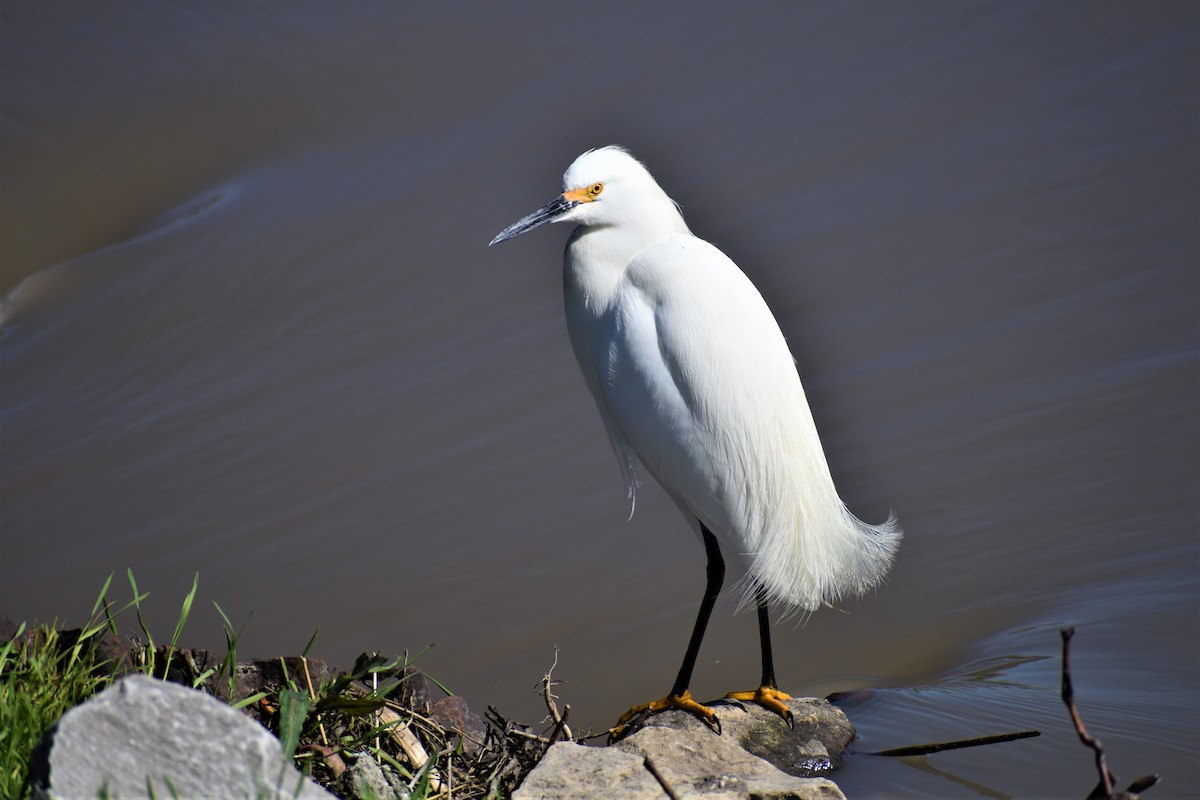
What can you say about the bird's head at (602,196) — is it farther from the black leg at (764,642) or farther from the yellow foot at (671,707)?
the yellow foot at (671,707)

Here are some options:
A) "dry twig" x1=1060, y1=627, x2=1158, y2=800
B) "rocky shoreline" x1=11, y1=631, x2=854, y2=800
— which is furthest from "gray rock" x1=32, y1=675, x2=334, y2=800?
"dry twig" x1=1060, y1=627, x2=1158, y2=800

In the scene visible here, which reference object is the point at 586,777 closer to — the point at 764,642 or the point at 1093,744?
the point at 764,642

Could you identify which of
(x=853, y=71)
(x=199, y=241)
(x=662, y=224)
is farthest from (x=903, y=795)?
(x=199, y=241)

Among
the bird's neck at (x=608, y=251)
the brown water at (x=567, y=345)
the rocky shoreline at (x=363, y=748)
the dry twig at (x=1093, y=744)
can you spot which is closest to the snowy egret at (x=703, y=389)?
the bird's neck at (x=608, y=251)

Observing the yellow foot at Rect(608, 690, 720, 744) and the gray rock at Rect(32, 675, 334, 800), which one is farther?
the yellow foot at Rect(608, 690, 720, 744)

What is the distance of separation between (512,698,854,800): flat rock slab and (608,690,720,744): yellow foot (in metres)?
0.02

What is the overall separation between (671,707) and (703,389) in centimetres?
90

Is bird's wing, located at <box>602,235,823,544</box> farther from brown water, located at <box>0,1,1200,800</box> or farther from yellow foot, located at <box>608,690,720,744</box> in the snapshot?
brown water, located at <box>0,1,1200,800</box>

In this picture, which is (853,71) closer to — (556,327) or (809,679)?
(556,327)

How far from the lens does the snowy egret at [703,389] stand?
336cm

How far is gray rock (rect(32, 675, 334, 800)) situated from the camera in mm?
1912

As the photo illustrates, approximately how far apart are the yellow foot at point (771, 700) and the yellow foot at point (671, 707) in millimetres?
118

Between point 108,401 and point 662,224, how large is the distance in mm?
4443

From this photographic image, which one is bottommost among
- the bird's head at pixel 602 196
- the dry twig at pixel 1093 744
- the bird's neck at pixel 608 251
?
the dry twig at pixel 1093 744
